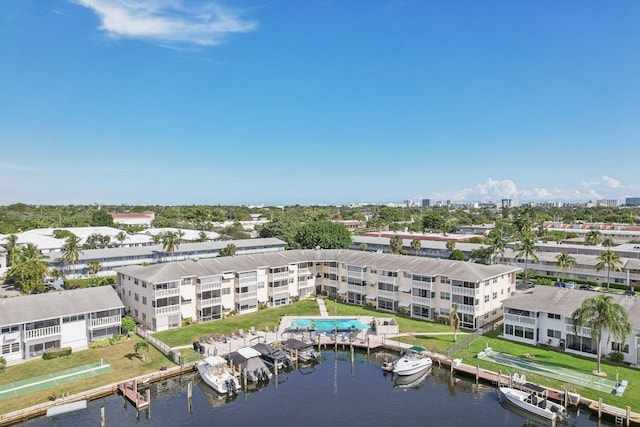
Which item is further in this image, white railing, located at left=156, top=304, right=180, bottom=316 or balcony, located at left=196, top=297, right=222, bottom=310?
Answer: balcony, located at left=196, top=297, right=222, bottom=310

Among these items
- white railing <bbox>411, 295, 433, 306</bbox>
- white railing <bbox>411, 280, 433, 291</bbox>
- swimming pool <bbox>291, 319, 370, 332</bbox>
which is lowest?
swimming pool <bbox>291, 319, 370, 332</bbox>

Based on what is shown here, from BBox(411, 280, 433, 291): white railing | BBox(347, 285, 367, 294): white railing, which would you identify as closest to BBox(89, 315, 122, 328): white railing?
BBox(347, 285, 367, 294): white railing

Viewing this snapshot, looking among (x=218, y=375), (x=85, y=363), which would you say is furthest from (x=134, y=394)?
(x=85, y=363)

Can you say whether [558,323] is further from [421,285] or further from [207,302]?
[207,302]

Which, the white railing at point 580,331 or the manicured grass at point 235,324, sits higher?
the white railing at point 580,331

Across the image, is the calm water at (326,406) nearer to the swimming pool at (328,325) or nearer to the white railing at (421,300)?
the swimming pool at (328,325)

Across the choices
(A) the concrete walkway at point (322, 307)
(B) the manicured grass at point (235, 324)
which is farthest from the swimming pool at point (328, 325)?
(A) the concrete walkway at point (322, 307)

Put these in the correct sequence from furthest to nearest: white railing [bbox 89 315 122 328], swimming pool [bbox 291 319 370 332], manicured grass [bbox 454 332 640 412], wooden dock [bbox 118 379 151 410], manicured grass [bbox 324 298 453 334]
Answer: manicured grass [bbox 324 298 453 334]
swimming pool [bbox 291 319 370 332]
white railing [bbox 89 315 122 328]
wooden dock [bbox 118 379 151 410]
manicured grass [bbox 454 332 640 412]

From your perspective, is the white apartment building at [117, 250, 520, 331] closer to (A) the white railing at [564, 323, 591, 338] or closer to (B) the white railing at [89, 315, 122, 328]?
(B) the white railing at [89, 315, 122, 328]
